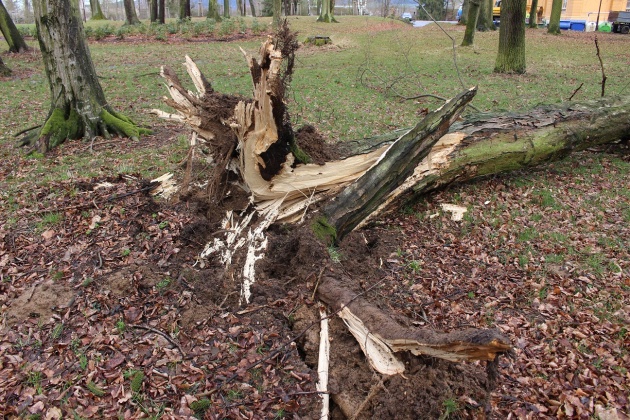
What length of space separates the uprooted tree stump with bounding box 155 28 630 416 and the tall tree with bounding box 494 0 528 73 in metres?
8.66

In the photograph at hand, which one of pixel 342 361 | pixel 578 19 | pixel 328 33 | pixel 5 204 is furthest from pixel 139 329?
pixel 578 19

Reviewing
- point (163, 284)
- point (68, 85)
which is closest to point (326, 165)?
point (163, 284)

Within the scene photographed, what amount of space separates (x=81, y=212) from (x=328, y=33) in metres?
22.4

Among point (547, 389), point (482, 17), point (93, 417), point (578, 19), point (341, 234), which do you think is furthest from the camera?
point (578, 19)

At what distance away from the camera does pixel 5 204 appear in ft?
18.9

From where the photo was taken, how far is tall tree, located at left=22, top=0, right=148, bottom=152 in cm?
762

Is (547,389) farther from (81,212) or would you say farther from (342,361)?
(81,212)

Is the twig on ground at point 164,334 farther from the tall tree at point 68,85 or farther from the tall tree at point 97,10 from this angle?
the tall tree at point 97,10

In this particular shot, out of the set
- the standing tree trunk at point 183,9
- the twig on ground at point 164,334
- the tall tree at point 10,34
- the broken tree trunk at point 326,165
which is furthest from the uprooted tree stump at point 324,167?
the standing tree trunk at point 183,9

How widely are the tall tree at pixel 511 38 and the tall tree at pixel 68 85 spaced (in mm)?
11386

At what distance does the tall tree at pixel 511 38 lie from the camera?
13.8 metres

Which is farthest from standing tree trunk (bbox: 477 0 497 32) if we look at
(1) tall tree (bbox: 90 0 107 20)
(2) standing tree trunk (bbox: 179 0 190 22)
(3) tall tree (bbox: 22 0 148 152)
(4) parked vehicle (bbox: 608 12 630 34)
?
(1) tall tree (bbox: 90 0 107 20)

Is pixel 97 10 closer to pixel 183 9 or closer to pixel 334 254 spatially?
pixel 183 9

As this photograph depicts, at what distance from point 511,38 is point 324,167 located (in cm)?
1163
